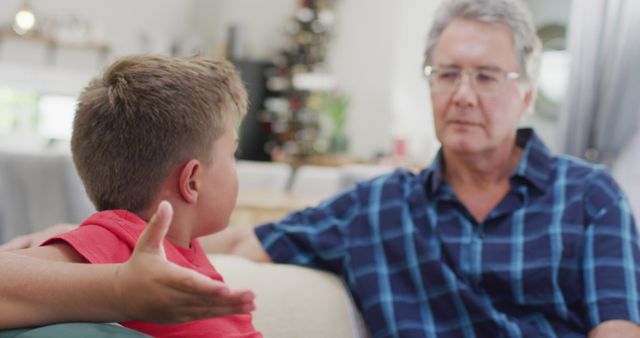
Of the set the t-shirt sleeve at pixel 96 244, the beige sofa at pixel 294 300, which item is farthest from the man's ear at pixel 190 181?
the beige sofa at pixel 294 300

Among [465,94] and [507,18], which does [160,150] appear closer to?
[465,94]

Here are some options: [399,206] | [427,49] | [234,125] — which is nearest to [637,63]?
[427,49]

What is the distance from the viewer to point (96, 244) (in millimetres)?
822

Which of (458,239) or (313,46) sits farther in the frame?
(313,46)

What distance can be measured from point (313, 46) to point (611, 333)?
7.88 m

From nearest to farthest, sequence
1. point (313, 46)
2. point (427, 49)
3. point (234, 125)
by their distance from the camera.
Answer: point (234, 125), point (427, 49), point (313, 46)

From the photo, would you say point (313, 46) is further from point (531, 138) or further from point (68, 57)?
point (531, 138)

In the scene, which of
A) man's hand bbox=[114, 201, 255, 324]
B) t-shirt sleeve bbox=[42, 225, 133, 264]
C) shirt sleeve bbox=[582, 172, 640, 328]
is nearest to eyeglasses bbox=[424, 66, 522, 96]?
shirt sleeve bbox=[582, 172, 640, 328]

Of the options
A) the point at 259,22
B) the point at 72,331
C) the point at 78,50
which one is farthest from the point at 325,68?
the point at 72,331

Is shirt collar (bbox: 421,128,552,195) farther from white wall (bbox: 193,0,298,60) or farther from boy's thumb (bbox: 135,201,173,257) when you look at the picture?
white wall (bbox: 193,0,298,60)

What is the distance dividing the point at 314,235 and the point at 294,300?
0.55ft

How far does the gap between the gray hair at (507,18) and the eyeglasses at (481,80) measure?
0.06 m

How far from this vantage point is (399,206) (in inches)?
62.8

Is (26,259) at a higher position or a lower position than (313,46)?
higher
